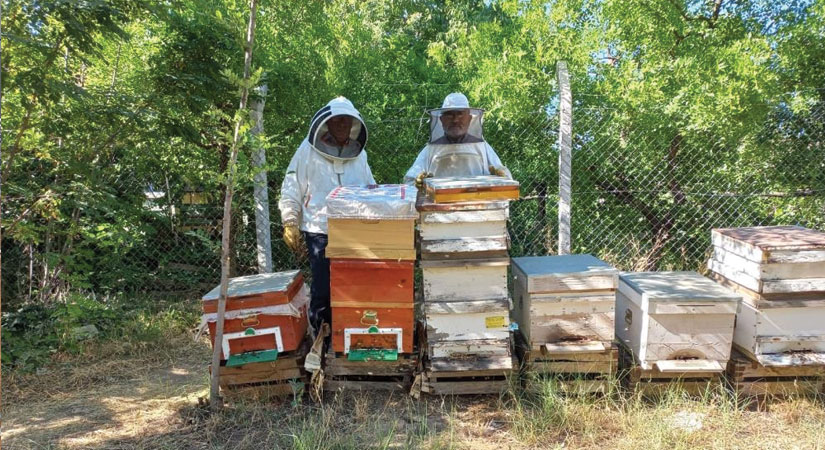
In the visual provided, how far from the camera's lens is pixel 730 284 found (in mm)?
3215

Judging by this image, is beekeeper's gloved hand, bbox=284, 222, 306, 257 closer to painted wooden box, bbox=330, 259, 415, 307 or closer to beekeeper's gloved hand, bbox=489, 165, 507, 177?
painted wooden box, bbox=330, 259, 415, 307

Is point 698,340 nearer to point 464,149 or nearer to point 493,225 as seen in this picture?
point 493,225

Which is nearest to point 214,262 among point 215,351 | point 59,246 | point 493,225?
point 59,246

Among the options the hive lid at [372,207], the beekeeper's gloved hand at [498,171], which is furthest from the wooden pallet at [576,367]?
the beekeeper's gloved hand at [498,171]

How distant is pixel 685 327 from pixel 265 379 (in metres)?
2.42

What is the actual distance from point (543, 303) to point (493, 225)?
0.53m

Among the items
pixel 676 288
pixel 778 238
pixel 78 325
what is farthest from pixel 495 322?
pixel 78 325

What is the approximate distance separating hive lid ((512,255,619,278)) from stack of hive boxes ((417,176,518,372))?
24 centimetres

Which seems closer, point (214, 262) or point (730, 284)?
point (730, 284)

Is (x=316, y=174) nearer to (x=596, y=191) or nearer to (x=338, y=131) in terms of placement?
(x=338, y=131)

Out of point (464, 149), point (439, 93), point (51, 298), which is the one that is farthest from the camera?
point (439, 93)

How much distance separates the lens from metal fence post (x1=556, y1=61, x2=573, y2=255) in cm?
429

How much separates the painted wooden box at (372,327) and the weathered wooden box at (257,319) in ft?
0.91

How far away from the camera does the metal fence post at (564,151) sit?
4.29 metres
